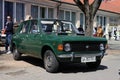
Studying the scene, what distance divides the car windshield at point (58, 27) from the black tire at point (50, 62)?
44.6 inches

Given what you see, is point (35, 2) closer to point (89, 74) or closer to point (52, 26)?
point (52, 26)

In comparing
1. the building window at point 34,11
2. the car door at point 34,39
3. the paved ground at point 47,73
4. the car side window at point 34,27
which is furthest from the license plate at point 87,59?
the building window at point 34,11

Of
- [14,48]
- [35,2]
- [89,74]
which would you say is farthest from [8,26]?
[35,2]

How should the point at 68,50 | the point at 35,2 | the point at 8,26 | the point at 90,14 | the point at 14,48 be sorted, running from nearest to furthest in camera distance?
the point at 68,50 → the point at 14,48 → the point at 8,26 → the point at 90,14 → the point at 35,2

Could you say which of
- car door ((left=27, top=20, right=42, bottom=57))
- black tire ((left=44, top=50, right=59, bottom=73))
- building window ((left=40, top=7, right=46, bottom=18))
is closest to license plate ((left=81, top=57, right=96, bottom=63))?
black tire ((left=44, top=50, right=59, bottom=73))

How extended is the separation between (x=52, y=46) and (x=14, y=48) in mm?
3557

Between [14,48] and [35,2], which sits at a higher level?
[35,2]

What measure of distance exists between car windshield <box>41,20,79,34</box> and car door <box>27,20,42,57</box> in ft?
0.94

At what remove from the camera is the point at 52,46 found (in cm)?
1069

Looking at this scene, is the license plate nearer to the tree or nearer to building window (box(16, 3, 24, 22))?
the tree

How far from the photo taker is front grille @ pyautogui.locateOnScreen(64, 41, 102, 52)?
1067cm

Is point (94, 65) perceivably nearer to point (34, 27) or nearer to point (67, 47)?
point (67, 47)

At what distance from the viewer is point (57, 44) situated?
1049 centimetres

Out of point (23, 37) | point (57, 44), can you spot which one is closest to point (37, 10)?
point (23, 37)
